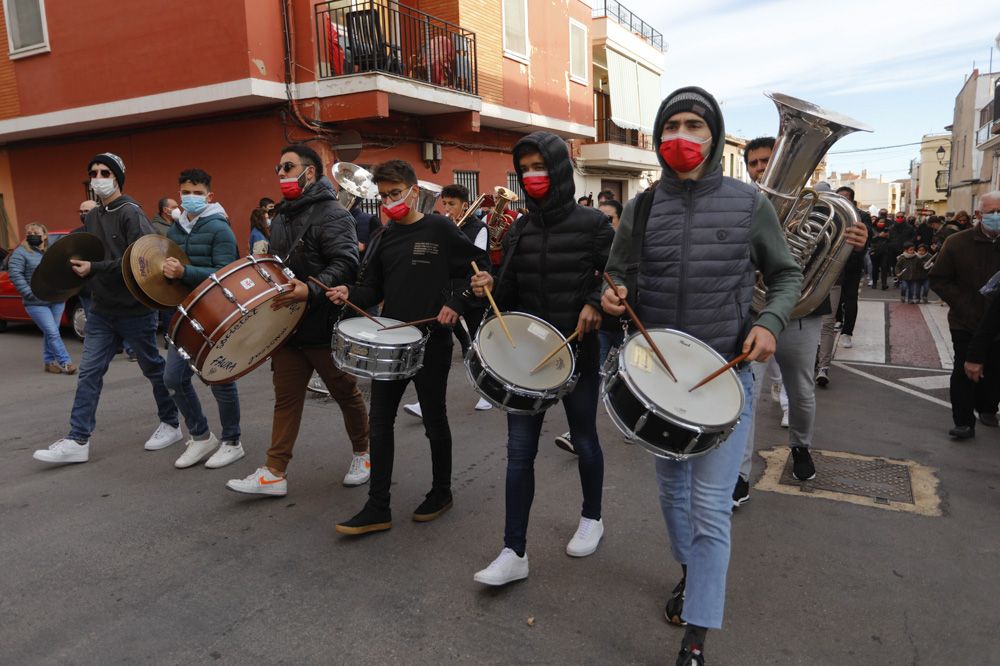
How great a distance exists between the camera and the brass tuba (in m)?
3.56

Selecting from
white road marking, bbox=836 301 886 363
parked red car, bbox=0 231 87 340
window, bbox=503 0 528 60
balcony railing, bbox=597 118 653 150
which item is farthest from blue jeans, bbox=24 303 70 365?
balcony railing, bbox=597 118 653 150

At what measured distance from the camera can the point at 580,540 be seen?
3586mm

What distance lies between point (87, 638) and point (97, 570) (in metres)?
0.66

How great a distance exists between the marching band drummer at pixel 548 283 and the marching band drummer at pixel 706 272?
1.56 ft

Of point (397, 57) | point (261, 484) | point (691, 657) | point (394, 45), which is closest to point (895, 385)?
point (691, 657)

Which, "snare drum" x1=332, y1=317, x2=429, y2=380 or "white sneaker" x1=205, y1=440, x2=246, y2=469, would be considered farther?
"white sneaker" x1=205, y1=440, x2=246, y2=469

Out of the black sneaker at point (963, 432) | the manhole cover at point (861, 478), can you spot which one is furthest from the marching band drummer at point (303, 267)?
the black sneaker at point (963, 432)

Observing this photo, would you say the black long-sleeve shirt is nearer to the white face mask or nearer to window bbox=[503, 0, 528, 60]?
the white face mask

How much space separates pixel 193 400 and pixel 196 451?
1.22 ft

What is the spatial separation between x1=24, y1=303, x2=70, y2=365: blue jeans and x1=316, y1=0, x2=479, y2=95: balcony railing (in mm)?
5933

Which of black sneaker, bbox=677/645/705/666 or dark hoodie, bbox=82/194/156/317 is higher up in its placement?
dark hoodie, bbox=82/194/156/317

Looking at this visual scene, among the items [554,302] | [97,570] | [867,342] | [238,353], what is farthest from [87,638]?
[867,342]

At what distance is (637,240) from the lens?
286 centimetres

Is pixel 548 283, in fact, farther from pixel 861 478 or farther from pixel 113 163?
pixel 113 163
